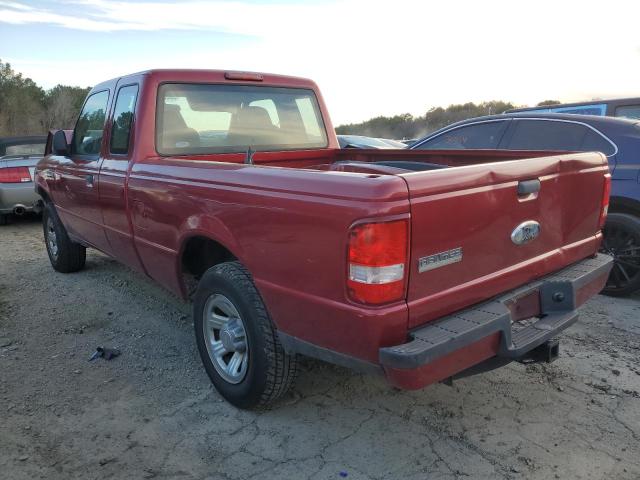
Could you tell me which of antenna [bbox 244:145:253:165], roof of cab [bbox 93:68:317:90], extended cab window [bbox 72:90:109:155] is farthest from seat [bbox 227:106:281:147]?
extended cab window [bbox 72:90:109:155]

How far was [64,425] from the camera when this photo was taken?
294 cm

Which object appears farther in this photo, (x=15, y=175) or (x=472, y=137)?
(x=15, y=175)

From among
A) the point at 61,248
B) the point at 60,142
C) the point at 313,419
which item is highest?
the point at 60,142

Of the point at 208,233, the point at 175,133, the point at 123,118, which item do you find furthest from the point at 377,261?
the point at 123,118

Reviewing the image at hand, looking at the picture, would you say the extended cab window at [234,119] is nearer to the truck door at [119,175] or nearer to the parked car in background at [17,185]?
the truck door at [119,175]

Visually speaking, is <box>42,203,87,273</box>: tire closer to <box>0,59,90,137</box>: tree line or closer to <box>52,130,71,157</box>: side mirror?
<box>52,130,71,157</box>: side mirror

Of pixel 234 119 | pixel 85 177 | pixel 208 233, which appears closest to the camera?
pixel 208 233

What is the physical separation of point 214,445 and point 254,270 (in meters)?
0.95

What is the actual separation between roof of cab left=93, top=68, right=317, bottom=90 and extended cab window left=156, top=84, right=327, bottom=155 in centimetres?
4

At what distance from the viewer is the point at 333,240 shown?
85.2 inches

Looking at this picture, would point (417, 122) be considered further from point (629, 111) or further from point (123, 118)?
point (123, 118)

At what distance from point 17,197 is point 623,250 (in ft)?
28.3

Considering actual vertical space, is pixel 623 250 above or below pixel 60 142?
below

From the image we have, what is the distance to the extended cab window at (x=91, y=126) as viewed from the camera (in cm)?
444
